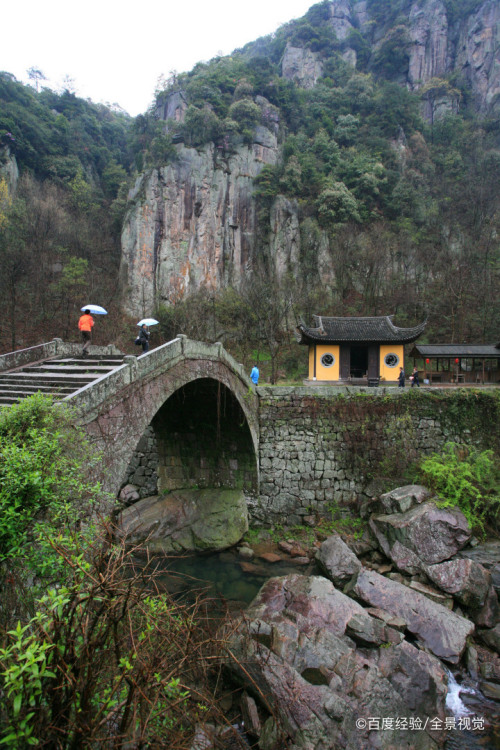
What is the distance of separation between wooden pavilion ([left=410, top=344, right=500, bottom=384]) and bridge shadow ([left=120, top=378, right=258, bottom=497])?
11336 mm

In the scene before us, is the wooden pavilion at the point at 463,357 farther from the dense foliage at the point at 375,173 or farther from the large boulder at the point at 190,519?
the large boulder at the point at 190,519

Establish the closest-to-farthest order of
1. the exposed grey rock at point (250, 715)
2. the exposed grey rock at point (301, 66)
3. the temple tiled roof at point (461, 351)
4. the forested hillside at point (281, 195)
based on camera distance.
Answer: the exposed grey rock at point (250, 715), the temple tiled roof at point (461, 351), the forested hillside at point (281, 195), the exposed grey rock at point (301, 66)

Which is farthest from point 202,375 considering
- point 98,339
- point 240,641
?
point 98,339

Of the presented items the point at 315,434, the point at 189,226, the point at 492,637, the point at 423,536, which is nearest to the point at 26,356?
the point at 315,434

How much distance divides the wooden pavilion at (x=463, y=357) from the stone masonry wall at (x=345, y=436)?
528 cm

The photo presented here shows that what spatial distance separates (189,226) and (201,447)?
27.7 m

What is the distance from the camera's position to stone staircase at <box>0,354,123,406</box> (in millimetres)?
7039

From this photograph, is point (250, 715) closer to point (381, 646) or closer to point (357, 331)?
point (381, 646)

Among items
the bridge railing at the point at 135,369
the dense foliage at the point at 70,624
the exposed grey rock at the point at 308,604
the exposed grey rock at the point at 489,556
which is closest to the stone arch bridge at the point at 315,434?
the bridge railing at the point at 135,369

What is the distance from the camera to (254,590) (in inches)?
402

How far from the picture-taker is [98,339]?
2367 cm

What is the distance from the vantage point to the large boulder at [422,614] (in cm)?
736

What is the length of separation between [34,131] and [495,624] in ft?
159

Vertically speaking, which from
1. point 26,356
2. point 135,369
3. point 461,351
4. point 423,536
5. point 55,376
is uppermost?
point 461,351
